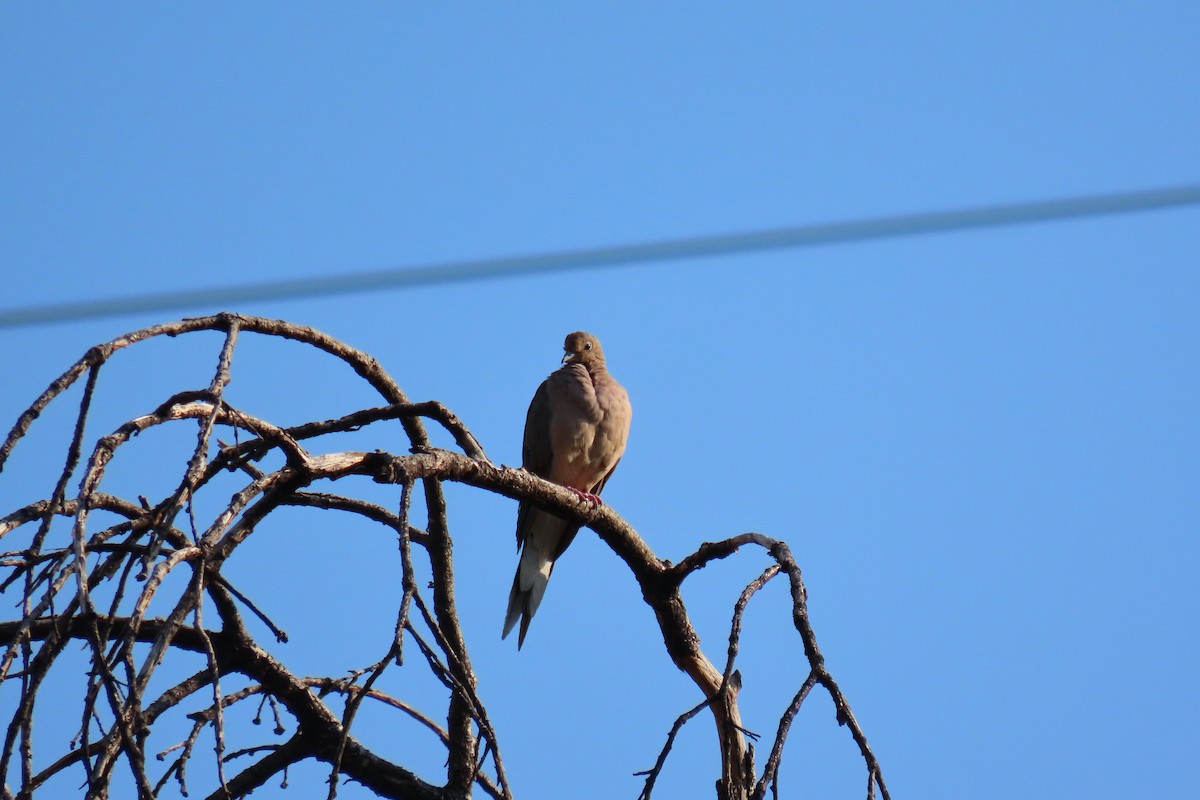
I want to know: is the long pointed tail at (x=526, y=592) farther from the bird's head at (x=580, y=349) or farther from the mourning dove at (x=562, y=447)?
the bird's head at (x=580, y=349)

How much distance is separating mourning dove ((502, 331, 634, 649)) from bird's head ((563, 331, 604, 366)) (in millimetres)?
13

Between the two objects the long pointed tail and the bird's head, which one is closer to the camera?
the long pointed tail

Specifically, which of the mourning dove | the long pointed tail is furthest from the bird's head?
the long pointed tail

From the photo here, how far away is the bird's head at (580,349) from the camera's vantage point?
6469 mm

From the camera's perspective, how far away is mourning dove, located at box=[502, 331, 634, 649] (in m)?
5.72

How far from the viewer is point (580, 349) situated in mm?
6527

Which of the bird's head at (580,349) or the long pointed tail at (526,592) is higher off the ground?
the bird's head at (580,349)

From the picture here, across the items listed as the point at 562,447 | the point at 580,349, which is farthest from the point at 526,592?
the point at 580,349

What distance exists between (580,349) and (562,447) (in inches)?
27.0

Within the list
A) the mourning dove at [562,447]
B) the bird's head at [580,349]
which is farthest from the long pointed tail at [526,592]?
the bird's head at [580,349]

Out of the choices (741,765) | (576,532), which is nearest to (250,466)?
(741,765)

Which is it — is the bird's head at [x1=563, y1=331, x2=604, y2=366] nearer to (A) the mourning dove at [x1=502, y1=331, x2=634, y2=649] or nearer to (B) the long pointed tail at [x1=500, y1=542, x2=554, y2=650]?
(A) the mourning dove at [x1=502, y1=331, x2=634, y2=649]

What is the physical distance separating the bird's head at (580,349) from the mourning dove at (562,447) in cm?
1

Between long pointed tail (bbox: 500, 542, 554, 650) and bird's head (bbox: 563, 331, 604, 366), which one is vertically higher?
bird's head (bbox: 563, 331, 604, 366)
